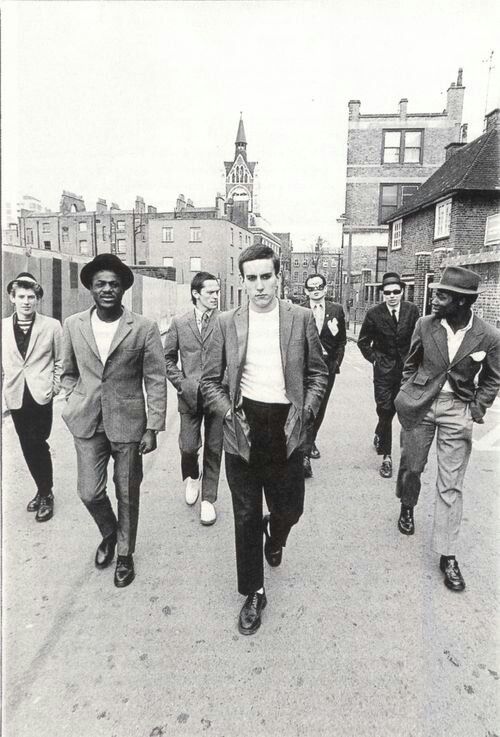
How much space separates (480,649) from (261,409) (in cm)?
175

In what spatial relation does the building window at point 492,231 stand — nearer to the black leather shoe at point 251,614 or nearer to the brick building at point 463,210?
the brick building at point 463,210

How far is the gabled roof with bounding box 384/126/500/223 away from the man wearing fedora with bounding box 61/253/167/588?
1976 centimetres

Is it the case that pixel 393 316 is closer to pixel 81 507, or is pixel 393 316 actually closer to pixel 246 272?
pixel 246 272

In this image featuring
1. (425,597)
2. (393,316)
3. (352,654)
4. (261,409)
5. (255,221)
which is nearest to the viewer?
(352,654)

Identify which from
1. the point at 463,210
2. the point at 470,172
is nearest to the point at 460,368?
the point at 463,210

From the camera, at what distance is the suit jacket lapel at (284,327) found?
117 inches

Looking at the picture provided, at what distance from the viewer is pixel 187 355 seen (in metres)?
4.62

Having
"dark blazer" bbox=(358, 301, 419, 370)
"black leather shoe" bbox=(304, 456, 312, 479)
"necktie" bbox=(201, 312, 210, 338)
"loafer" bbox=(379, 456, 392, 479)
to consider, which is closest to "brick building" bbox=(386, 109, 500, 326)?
"dark blazer" bbox=(358, 301, 419, 370)

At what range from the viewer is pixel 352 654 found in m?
2.71

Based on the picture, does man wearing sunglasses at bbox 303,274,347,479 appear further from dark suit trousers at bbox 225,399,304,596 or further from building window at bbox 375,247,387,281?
building window at bbox 375,247,387,281

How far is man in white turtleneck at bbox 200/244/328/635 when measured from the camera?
9.80 ft

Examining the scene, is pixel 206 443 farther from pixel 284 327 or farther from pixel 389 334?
pixel 389 334

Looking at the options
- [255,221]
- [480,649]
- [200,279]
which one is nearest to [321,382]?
[480,649]

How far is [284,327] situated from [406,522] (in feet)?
7.14
